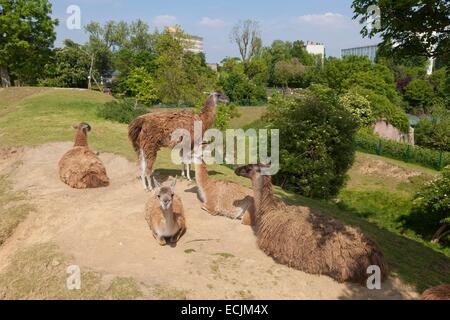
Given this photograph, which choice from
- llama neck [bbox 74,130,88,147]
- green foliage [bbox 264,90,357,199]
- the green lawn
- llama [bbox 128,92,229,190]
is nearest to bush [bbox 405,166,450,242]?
the green lawn

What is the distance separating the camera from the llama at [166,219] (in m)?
6.07

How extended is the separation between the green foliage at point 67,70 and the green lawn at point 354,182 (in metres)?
18.4

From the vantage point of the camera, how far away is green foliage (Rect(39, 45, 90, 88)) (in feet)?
149

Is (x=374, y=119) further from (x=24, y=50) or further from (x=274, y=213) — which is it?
(x=24, y=50)

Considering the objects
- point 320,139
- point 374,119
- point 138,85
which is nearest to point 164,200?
point 320,139

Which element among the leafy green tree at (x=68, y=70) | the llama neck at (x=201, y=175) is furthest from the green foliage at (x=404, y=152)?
the leafy green tree at (x=68, y=70)

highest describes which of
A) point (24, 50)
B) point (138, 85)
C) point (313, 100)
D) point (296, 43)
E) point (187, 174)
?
point (296, 43)

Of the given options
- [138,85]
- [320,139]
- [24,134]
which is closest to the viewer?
[320,139]

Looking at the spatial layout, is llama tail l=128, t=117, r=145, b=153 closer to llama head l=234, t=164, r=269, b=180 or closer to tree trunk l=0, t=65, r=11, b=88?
llama head l=234, t=164, r=269, b=180

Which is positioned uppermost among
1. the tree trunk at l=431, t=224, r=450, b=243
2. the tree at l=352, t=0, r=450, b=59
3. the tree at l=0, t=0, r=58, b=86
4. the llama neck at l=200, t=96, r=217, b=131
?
the tree at l=0, t=0, r=58, b=86

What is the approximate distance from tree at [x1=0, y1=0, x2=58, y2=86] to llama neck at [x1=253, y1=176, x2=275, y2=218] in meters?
33.4

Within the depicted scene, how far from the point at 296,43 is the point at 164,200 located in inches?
3337

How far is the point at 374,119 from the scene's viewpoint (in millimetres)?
31594

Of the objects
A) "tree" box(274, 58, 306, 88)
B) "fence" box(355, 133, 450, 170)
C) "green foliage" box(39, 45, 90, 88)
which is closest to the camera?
"fence" box(355, 133, 450, 170)
